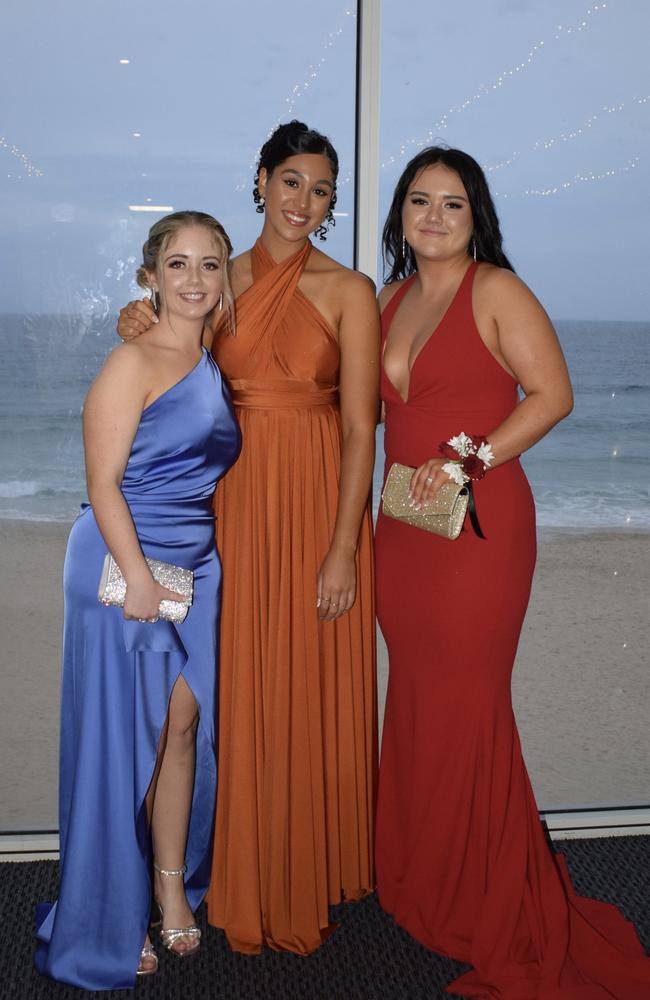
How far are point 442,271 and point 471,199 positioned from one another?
171 mm

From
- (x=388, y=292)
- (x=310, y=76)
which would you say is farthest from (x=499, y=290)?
(x=310, y=76)

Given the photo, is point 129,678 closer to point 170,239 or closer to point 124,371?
point 124,371

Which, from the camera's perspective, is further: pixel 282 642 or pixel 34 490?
pixel 34 490

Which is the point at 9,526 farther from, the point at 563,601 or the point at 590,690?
the point at 590,690

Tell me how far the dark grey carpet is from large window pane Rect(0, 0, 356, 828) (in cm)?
59

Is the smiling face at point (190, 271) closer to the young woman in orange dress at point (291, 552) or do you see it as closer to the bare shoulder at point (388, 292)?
the young woman in orange dress at point (291, 552)

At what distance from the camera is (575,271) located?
999 cm

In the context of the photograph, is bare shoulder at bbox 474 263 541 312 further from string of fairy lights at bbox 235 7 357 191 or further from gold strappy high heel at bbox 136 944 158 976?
gold strappy high heel at bbox 136 944 158 976

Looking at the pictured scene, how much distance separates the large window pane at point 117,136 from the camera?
10.3 ft

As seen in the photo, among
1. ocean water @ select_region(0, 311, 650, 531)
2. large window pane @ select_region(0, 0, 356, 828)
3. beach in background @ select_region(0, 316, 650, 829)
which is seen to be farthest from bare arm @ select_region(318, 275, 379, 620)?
ocean water @ select_region(0, 311, 650, 531)

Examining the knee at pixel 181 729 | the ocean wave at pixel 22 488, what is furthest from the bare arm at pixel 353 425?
the ocean wave at pixel 22 488

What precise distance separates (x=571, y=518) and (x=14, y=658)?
7215 millimetres

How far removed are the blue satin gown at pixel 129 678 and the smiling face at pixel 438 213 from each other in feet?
1.85

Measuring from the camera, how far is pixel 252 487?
2326 millimetres
